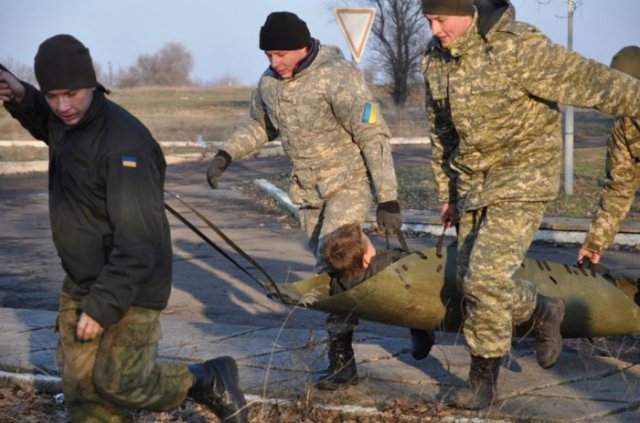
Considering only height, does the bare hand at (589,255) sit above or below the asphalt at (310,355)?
above

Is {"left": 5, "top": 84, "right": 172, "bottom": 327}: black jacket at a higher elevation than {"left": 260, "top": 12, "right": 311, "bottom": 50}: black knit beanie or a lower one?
lower

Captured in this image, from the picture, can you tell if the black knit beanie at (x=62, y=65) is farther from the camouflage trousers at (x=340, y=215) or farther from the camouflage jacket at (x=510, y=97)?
the camouflage trousers at (x=340, y=215)

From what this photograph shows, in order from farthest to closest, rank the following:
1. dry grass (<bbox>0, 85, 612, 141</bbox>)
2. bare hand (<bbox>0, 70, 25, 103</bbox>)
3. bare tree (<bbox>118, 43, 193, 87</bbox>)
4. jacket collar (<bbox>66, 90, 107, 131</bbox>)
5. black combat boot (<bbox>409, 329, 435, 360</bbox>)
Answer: bare tree (<bbox>118, 43, 193, 87</bbox>), dry grass (<bbox>0, 85, 612, 141</bbox>), black combat boot (<bbox>409, 329, 435, 360</bbox>), bare hand (<bbox>0, 70, 25, 103</bbox>), jacket collar (<bbox>66, 90, 107, 131</bbox>)

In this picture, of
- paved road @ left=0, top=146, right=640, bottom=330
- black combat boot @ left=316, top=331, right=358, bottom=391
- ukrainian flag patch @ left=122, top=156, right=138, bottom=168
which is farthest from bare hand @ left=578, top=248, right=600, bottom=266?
ukrainian flag patch @ left=122, top=156, right=138, bottom=168

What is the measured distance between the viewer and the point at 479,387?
5156 millimetres

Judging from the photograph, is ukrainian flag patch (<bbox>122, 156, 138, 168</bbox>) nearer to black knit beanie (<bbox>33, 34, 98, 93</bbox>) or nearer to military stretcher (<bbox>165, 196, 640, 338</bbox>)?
black knit beanie (<bbox>33, 34, 98, 93</bbox>)

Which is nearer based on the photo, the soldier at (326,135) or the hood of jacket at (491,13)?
the hood of jacket at (491,13)

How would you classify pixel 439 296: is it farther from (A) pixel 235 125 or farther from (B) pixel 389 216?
(A) pixel 235 125

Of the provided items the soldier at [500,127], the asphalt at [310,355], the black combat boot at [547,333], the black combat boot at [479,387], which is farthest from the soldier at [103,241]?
the black combat boot at [547,333]

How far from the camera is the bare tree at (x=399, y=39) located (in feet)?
132

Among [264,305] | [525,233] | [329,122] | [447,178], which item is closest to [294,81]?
[329,122]

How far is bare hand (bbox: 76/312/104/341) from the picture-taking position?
13.0ft

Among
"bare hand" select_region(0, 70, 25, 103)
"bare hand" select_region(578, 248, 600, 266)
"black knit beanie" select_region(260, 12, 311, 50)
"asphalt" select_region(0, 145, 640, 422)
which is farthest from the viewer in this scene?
"bare hand" select_region(578, 248, 600, 266)

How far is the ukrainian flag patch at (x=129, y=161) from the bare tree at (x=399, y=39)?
3636 centimetres
